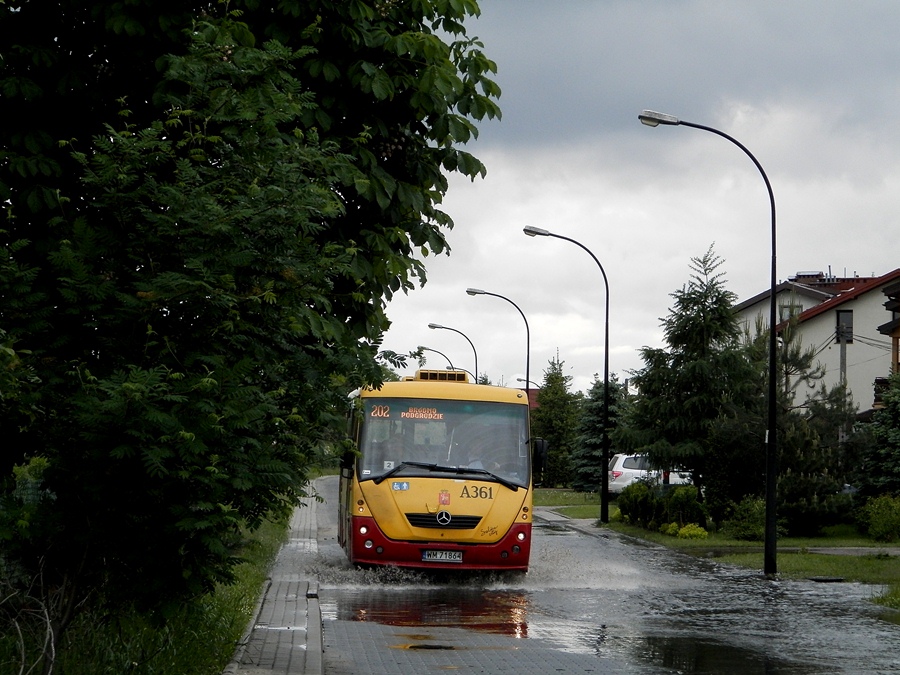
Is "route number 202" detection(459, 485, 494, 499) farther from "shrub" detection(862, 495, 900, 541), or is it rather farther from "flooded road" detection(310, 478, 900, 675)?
"shrub" detection(862, 495, 900, 541)

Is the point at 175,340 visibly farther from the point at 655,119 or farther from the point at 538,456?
the point at 655,119

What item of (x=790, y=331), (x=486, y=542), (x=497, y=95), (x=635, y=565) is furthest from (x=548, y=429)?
(x=497, y=95)

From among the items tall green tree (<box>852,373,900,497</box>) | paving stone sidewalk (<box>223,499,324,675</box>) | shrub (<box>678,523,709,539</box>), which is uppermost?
tall green tree (<box>852,373,900,497</box>)

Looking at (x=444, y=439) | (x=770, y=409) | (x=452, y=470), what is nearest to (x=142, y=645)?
(x=452, y=470)

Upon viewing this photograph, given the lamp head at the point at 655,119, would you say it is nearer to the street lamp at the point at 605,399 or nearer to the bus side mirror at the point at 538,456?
the bus side mirror at the point at 538,456

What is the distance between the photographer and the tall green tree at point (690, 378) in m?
31.7

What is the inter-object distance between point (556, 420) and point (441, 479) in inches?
1851

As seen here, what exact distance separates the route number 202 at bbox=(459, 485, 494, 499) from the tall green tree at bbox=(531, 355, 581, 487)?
45.0m

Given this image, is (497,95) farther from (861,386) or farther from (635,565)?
(861,386)

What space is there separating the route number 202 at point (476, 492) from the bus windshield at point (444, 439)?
264 millimetres

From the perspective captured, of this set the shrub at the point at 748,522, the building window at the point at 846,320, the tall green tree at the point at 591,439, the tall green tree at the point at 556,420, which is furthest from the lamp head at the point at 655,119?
the building window at the point at 846,320

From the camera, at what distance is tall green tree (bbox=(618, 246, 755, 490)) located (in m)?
31.7

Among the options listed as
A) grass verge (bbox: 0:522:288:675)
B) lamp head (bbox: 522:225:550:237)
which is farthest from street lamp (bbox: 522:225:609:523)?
grass verge (bbox: 0:522:288:675)

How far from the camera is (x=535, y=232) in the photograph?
3656cm
